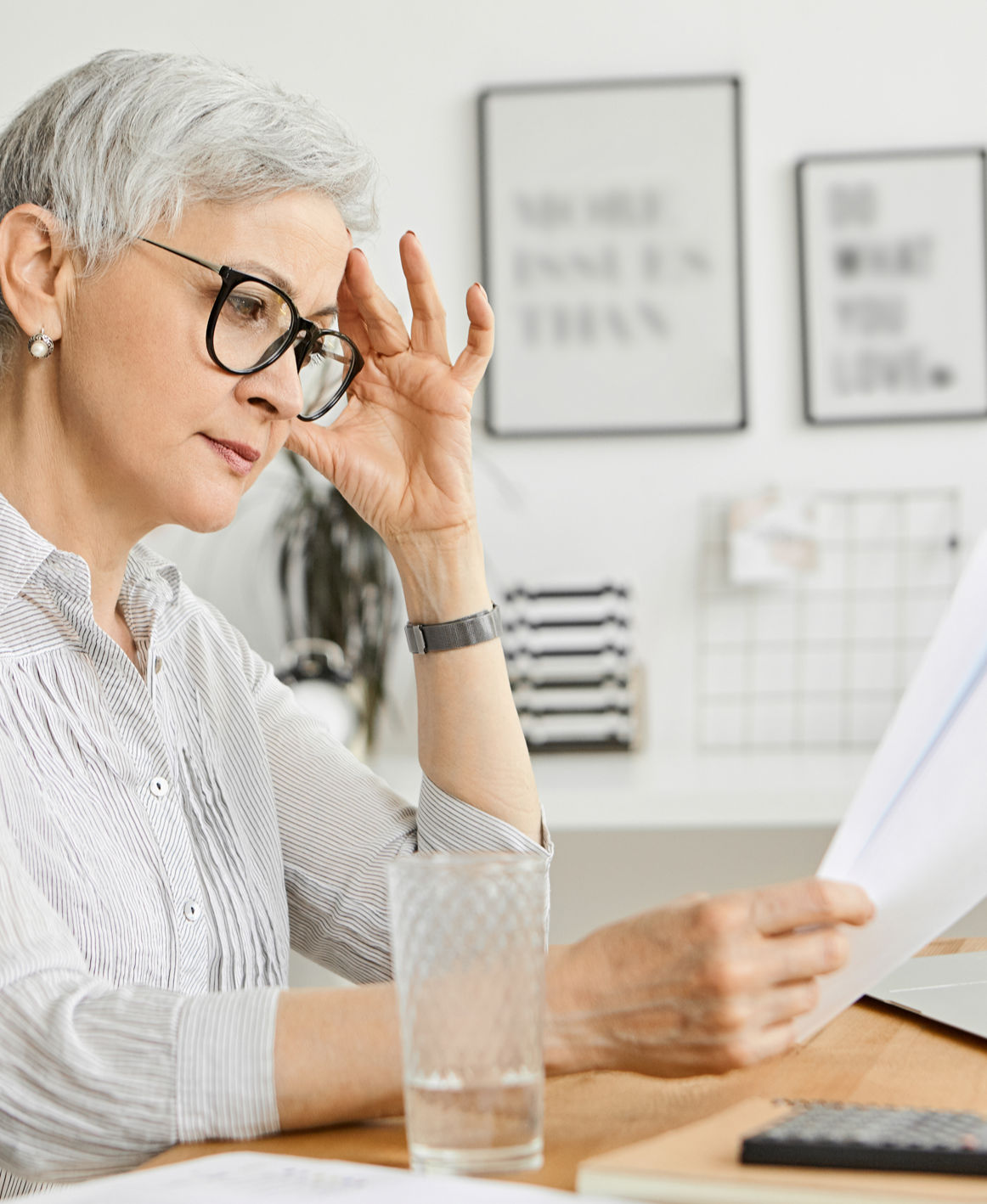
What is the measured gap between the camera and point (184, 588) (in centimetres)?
115

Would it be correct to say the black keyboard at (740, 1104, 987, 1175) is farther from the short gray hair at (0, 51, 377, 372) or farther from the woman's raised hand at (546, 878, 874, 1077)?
the short gray hair at (0, 51, 377, 372)

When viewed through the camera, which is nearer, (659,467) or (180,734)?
(180,734)

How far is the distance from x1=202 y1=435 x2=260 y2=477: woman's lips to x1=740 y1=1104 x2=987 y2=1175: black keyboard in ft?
2.24

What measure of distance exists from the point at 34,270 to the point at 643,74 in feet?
5.65

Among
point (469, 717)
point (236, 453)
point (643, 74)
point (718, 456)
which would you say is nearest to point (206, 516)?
point (236, 453)

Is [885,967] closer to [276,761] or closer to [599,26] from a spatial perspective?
[276,761]

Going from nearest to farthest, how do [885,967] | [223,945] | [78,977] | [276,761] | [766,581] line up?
[885,967], [78,977], [223,945], [276,761], [766,581]

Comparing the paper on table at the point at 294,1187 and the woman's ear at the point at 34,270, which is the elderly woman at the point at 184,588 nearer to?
the woman's ear at the point at 34,270

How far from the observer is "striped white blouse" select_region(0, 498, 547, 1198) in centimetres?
65

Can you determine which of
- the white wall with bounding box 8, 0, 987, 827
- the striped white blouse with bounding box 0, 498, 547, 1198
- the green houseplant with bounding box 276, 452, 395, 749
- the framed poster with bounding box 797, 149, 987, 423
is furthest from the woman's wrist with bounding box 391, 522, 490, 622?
the framed poster with bounding box 797, 149, 987, 423

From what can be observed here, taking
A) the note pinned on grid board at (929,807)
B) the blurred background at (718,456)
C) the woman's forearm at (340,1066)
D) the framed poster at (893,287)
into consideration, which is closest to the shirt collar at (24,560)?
the woman's forearm at (340,1066)

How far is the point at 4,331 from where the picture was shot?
1.03m

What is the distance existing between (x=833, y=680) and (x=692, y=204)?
0.92 m

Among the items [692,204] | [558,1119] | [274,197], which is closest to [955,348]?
[692,204]
